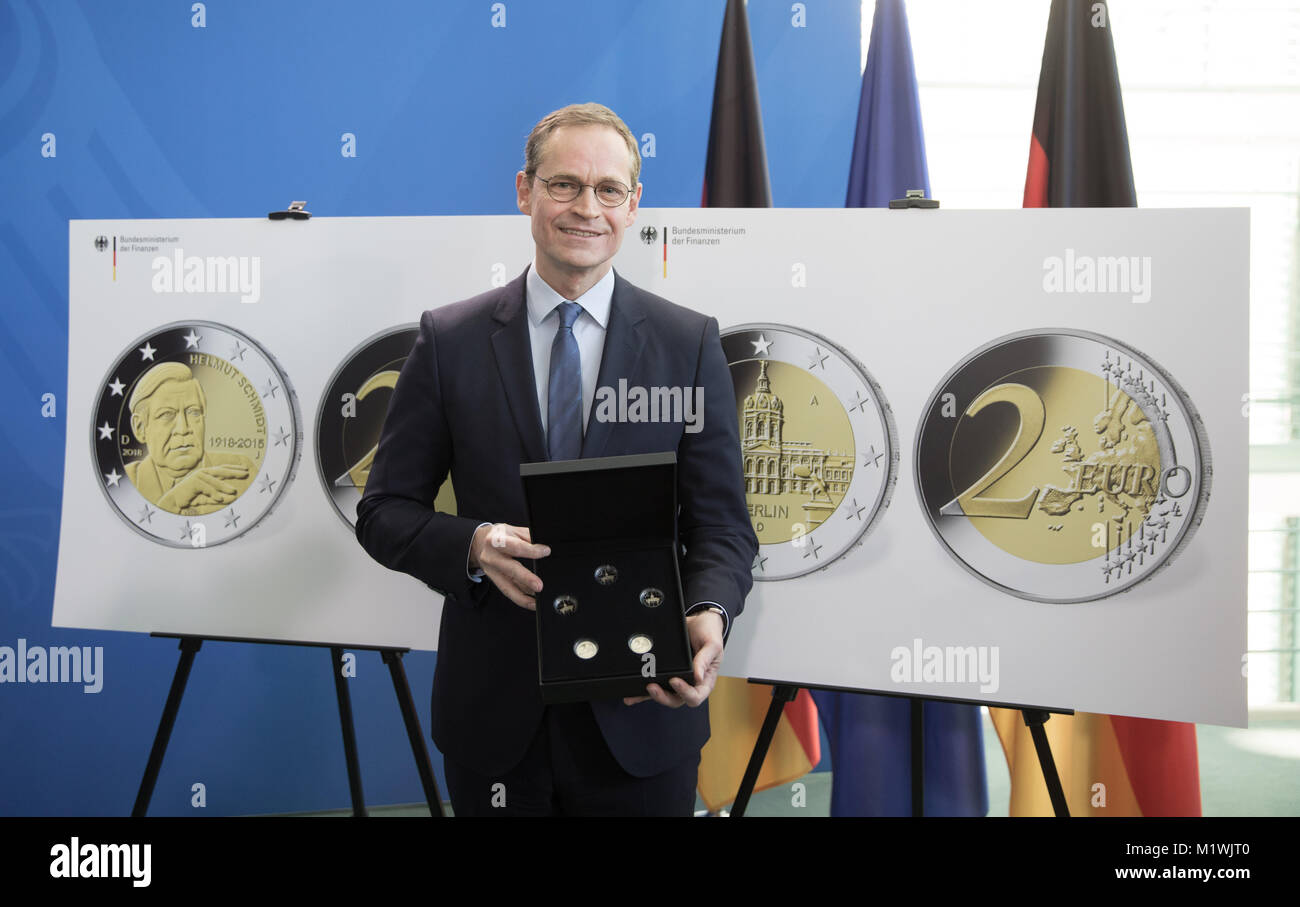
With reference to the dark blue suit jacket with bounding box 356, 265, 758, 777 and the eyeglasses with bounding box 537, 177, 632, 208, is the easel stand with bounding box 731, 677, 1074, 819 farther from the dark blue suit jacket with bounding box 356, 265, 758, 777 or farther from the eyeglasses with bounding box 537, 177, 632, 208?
the eyeglasses with bounding box 537, 177, 632, 208

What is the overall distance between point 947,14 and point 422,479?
3267 millimetres

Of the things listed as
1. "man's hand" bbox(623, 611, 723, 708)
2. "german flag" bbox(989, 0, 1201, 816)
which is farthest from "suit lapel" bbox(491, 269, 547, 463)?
"german flag" bbox(989, 0, 1201, 816)

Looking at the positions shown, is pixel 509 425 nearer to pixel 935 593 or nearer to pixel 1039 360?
pixel 935 593

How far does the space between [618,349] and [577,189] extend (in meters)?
0.31

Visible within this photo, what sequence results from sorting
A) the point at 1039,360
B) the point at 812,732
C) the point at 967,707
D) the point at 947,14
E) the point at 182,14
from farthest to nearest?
the point at 947,14
the point at 182,14
the point at 812,732
the point at 967,707
the point at 1039,360

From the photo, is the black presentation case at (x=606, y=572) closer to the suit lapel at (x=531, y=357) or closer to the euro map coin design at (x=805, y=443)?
the suit lapel at (x=531, y=357)

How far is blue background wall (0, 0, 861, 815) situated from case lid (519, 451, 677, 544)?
6.63ft

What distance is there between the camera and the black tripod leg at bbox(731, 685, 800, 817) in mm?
2098

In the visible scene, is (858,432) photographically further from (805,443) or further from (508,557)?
(508,557)

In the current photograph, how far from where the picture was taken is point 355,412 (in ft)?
7.53

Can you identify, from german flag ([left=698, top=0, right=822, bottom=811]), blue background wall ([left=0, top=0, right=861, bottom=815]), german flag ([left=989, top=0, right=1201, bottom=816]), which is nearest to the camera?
german flag ([left=989, top=0, right=1201, bottom=816])

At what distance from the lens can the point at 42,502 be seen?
10.5 feet

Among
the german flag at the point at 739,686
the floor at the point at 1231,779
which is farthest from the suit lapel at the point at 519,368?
the floor at the point at 1231,779
